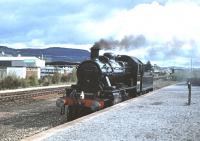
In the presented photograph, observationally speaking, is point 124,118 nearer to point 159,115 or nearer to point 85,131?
point 159,115

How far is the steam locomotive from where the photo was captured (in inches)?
724

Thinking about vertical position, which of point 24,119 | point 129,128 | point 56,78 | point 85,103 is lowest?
point 24,119

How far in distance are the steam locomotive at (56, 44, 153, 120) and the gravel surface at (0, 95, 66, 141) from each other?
900 mm

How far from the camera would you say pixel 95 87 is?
65.1 feet

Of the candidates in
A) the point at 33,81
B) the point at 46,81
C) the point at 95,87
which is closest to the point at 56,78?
the point at 46,81

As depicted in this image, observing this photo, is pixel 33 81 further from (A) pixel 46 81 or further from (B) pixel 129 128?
(B) pixel 129 128

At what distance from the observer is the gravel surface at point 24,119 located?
14.9 m

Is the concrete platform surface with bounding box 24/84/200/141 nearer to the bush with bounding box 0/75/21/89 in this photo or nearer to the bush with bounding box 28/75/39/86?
the bush with bounding box 0/75/21/89

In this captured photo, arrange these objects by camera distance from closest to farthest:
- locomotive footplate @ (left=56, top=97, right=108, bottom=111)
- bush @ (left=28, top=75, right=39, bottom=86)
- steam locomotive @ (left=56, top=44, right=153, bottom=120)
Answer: locomotive footplate @ (left=56, top=97, right=108, bottom=111) < steam locomotive @ (left=56, top=44, right=153, bottom=120) < bush @ (left=28, top=75, right=39, bottom=86)

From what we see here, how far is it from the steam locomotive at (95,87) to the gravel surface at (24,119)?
2.95 ft

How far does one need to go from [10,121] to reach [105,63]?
5328 mm

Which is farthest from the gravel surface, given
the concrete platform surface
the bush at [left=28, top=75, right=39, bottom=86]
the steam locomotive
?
the bush at [left=28, top=75, right=39, bottom=86]

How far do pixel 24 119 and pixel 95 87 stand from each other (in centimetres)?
326

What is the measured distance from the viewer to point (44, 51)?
168 metres
